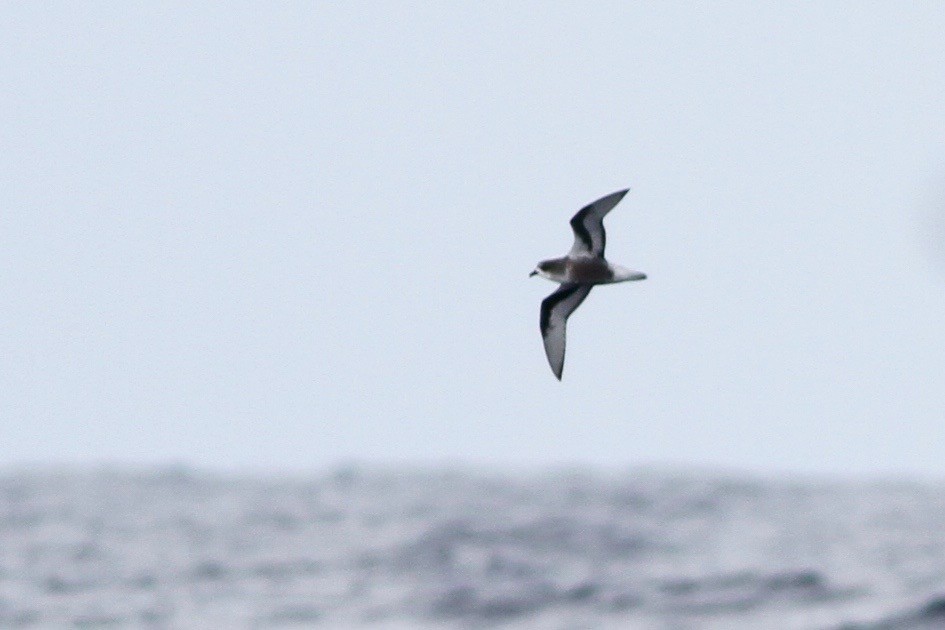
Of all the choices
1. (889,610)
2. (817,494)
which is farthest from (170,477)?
(889,610)

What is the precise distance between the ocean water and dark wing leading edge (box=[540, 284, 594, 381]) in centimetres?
1192

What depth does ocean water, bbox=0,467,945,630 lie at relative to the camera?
24984mm

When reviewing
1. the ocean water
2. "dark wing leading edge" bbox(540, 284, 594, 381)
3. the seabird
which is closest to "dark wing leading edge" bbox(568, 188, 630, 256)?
the seabird

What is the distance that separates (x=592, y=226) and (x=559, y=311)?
1.95 feet

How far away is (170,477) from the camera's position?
65.2 metres

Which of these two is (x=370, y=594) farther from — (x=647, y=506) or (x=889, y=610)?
(x=647, y=506)

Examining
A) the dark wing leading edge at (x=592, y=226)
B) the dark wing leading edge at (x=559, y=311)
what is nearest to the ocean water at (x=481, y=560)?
the dark wing leading edge at (x=559, y=311)

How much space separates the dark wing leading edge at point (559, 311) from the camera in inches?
450

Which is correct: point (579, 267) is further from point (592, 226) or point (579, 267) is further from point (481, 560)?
point (481, 560)

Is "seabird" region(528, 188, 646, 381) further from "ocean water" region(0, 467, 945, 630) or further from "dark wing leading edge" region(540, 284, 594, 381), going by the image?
"ocean water" region(0, 467, 945, 630)

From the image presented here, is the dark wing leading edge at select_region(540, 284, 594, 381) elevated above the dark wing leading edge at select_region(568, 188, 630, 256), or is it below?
below

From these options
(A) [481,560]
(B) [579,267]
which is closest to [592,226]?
(B) [579,267]

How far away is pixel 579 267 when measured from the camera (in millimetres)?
11320

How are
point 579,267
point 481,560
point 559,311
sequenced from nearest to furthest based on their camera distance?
1. point 579,267
2. point 559,311
3. point 481,560
